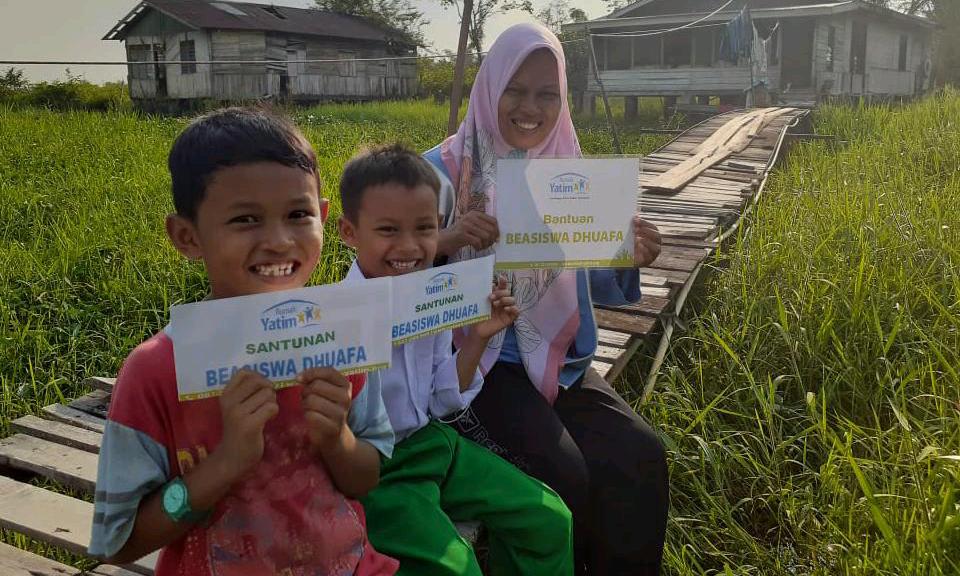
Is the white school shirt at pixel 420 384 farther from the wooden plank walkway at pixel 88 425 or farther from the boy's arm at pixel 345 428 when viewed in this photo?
the wooden plank walkway at pixel 88 425

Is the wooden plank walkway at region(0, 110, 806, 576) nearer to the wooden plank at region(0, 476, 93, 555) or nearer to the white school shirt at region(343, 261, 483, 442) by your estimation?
the wooden plank at region(0, 476, 93, 555)

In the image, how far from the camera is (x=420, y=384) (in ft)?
6.57

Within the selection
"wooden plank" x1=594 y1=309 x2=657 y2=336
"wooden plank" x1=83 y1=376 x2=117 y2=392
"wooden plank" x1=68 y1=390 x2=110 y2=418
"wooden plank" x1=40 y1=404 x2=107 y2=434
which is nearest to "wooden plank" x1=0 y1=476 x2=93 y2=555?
"wooden plank" x1=40 y1=404 x2=107 y2=434

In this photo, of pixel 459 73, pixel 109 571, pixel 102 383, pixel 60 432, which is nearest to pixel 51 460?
pixel 60 432

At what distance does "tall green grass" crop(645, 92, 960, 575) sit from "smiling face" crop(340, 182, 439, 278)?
1.20 metres

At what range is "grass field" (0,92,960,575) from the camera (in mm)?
2416

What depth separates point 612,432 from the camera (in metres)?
2.40

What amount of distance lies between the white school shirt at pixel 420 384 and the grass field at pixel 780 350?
2.73 feet

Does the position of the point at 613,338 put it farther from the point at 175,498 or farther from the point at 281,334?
the point at 175,498

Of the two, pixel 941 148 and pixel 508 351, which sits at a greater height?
pixel 941 148

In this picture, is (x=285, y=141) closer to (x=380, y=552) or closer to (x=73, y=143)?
(x=380, y=552)

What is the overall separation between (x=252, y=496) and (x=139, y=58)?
28.2m

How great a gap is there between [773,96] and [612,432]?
18.6 meters

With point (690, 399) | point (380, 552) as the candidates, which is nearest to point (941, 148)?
point (690, 399)
